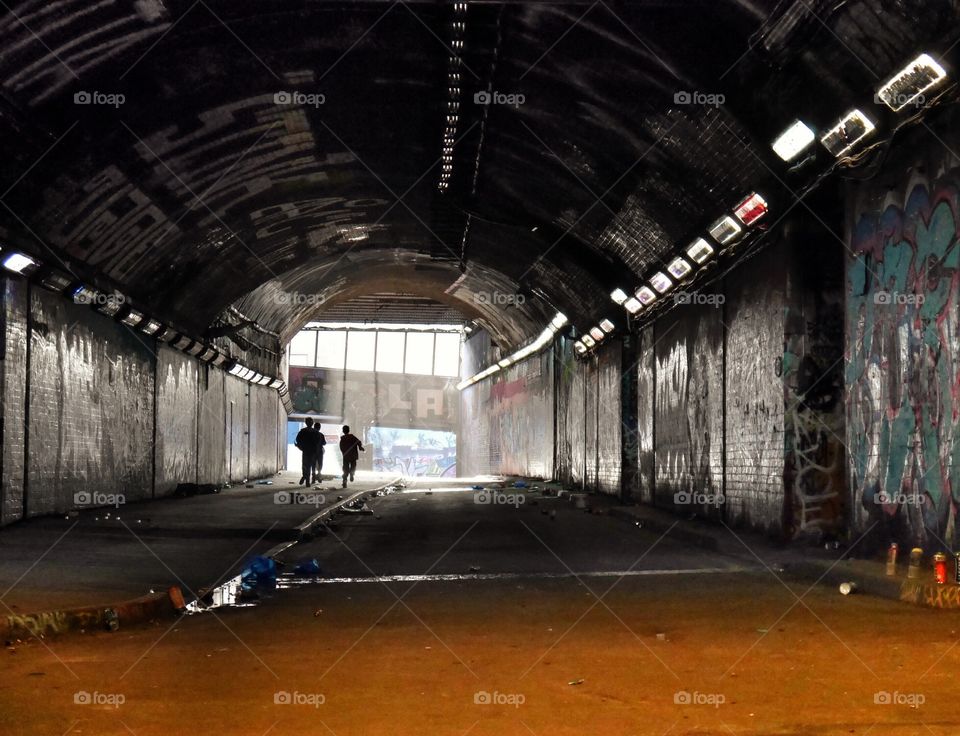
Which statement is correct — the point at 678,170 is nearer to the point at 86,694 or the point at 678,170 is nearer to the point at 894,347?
the point at 894,347

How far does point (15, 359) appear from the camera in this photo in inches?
653

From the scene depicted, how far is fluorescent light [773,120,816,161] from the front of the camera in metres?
12.7

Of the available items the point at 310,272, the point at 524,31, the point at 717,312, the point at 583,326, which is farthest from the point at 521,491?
the point at 524,31
